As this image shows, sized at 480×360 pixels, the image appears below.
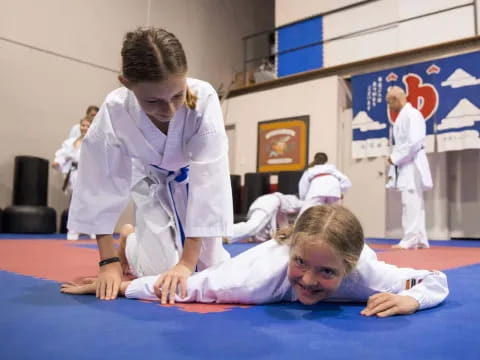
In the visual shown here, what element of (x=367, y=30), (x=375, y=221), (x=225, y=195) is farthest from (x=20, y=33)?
(x=225, y=195)

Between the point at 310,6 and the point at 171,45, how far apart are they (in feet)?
25.7

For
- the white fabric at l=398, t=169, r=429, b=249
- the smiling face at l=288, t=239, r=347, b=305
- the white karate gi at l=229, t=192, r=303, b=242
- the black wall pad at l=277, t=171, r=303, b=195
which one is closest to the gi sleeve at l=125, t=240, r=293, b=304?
the smiling face at l=288, t=239, r=347, b=305

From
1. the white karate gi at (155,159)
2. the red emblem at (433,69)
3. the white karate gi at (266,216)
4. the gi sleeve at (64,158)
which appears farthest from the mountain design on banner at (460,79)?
the white karate gi at (155,159)

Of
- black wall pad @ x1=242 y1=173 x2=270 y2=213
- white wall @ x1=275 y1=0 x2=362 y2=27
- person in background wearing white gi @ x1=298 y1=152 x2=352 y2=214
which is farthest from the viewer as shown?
white wall @ x1=275 y1=0 x2=362 y2=27

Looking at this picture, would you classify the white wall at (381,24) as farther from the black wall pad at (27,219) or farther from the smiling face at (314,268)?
the smiling face at (314,268)

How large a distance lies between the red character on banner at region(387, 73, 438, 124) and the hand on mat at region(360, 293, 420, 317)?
584 centimetres

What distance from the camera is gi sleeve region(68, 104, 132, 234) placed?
1.76 metres

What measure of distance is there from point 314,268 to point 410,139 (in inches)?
160

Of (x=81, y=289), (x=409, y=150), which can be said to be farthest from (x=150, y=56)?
(x=409, y=150)

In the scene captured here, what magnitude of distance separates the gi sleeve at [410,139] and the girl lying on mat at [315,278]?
3590 mm

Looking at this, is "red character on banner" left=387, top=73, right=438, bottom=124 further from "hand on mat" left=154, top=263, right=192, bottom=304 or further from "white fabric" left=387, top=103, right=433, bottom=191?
"hand on mat" left=154, top=263, right=192, bottom=304

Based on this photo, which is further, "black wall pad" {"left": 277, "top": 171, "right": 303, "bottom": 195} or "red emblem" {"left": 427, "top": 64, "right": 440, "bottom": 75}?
"black wall pad" {"left": 277, "top": 171, "right": 303, "bottom": 195}

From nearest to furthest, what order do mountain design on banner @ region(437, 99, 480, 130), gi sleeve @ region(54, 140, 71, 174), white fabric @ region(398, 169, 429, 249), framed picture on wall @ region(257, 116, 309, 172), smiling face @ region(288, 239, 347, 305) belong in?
smiling face @ region(288, 239, 347, 305) → white fabric @ region(398, 169, 429, 249) → gi sleeve @ region(54, 140, 71, 174) → mountain design on banner @ region(437, 99, 480, 130) → framed picture on wall @ region(257, 116, 309, 172)

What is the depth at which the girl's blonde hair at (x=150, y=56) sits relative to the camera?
1.39m
